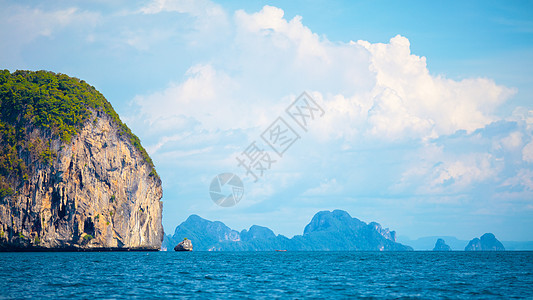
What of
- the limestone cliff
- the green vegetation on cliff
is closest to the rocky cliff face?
the limestone cliff

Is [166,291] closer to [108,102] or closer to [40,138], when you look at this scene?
[40,138]

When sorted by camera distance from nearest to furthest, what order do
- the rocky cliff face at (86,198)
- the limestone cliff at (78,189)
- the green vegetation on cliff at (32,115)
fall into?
the limestone cliff at (78,189) < the rocky cliff face at (86,198) < the green vegetation on cliff at (32,115)

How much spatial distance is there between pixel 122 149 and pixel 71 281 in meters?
93.3

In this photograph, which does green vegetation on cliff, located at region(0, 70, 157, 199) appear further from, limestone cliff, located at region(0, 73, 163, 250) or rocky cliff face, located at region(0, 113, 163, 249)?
rocky cliff face, located at region(0, 113, 163, 249)

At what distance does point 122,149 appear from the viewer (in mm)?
131375

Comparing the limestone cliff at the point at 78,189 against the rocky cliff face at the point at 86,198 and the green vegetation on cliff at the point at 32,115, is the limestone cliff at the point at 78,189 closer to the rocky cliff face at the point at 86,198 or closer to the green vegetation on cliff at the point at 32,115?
the rocky cliff face at the point at 86,198

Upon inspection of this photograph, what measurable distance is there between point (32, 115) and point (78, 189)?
67.5 ft

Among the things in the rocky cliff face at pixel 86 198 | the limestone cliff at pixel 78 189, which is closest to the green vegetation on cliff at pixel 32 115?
the limestone cliff at pixel 78 189

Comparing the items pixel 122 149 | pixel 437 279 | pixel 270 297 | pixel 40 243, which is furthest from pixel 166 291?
pixel 122 149

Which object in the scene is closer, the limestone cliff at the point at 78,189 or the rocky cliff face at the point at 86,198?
the limestone cliff at the point at 78,189

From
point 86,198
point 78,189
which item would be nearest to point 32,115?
point 78,189

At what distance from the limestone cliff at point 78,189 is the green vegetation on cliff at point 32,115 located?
294 millimetres

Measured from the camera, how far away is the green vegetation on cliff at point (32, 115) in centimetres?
10706

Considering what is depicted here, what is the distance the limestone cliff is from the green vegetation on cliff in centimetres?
29
